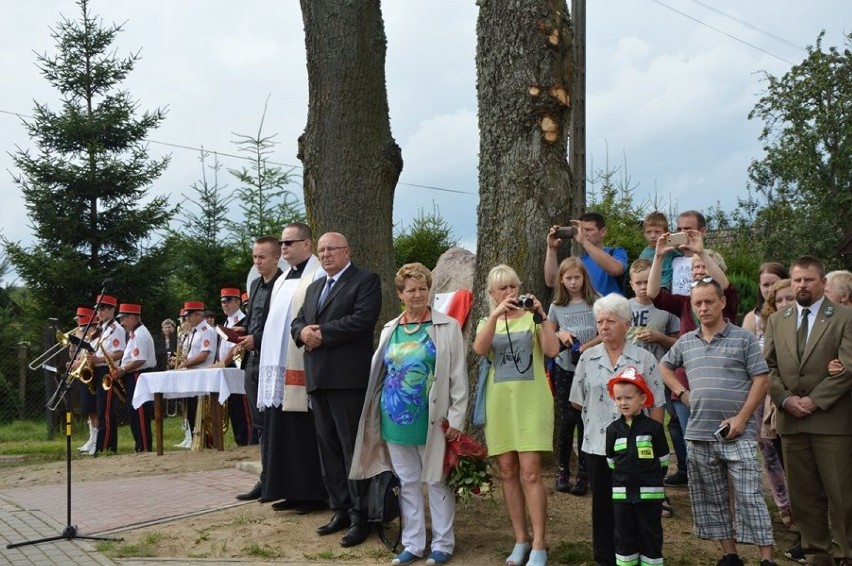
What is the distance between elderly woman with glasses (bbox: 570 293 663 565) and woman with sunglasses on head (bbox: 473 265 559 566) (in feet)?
0.90

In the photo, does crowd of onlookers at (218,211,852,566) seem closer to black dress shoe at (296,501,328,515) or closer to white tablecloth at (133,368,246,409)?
black dress shoe at (296,501,328,515)

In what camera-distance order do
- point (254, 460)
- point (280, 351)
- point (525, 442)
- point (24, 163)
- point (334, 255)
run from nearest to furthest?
point (525, 442)
point (334, 255)
point (280, 351)
point (254, 460)
point (24, 163)

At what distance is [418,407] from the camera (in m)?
6.64

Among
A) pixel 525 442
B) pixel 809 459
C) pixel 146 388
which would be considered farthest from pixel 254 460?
pixel 809 459

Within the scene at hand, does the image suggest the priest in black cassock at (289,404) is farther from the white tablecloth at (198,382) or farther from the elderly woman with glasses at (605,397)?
the white tablecloth at (198,382)

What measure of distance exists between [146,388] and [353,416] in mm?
6159

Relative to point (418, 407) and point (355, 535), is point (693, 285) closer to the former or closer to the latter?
point (418, 407)

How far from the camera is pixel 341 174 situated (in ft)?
32.1

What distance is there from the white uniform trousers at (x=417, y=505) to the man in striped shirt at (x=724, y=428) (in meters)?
1.62

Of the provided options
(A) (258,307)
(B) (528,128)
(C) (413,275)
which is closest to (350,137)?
(A) (258,307)

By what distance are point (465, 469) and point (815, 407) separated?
235 cm

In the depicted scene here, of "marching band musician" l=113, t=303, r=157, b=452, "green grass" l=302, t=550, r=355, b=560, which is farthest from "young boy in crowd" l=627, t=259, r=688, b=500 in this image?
"marching band musician" l=113, t=303, r=157, b=452

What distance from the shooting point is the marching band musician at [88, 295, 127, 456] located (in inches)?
551

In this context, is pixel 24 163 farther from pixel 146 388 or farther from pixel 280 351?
pixel 280 351
